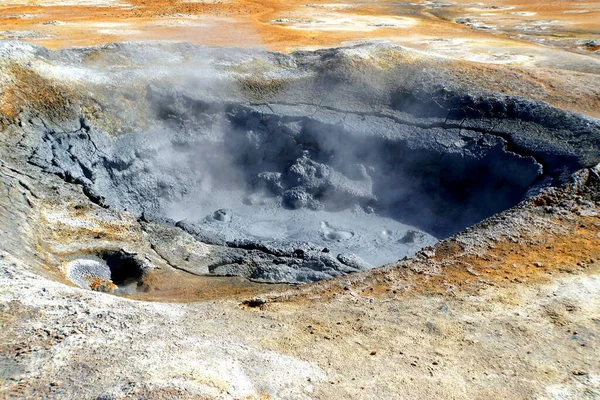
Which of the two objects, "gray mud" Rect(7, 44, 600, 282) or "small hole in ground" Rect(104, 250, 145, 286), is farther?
"gray mud" Rect(7, 44, 600, 282)

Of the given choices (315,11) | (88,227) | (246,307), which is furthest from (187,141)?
(315,11)

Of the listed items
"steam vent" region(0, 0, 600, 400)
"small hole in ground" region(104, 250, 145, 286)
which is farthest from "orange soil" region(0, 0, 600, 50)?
"small hole in ground" region(104, 250, 145, 286)

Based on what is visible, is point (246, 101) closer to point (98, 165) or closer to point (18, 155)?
point (98, 165)

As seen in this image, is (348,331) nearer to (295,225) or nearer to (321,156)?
(295,225)

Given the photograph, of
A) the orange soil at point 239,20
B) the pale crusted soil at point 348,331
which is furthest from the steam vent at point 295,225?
the orange soil at point 239,20

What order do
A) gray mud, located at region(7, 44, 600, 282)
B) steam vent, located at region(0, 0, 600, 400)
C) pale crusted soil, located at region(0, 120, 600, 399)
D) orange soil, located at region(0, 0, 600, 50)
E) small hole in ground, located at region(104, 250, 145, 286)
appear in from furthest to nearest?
1. orange soil, located at region(0, 0, 600, 50)
2. gray mud, located at region(7, 44, 600, 282)
3. small hole in ground, located at region(104, 250, 145, 286)
4. steam vent, located at region(0, 0, 600, 400)
5. pale crusted soil, located at region(0, 120, 600, 399)

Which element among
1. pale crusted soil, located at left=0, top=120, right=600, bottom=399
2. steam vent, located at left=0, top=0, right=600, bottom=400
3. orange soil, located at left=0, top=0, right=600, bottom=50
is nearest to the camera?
pale crusted soil, located at left=0, top=120, right=600, bottom=399

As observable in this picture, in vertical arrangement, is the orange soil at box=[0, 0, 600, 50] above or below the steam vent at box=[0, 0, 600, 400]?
above

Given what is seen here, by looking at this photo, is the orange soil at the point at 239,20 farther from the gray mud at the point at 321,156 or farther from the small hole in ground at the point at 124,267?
the small hole in ground at the point at 124,267

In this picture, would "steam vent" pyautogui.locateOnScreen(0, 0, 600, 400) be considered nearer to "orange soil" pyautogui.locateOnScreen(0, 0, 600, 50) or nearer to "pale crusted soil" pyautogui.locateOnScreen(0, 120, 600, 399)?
"pale crusted soil" pyautogui.locateOnScreen(0, 120, 600, 399)
